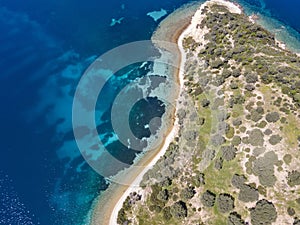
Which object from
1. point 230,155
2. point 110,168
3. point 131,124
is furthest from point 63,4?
point 230,155

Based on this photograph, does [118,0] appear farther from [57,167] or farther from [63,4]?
[57,167]

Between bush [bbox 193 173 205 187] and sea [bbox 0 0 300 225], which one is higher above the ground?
sea [bbox 0 0 300 225]

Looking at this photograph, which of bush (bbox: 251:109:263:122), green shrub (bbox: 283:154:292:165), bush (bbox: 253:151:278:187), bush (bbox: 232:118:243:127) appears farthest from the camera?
bush (bbox: 232:118:243:127)

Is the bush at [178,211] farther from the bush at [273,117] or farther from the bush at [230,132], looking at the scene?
the bush at [273,117]

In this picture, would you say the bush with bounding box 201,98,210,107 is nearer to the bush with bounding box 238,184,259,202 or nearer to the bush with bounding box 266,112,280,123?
the bush with bounding box 266,112,280,123

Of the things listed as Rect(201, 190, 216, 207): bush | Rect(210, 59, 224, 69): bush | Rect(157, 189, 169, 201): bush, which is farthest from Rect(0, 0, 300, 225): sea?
Rect(201, 190, 216, 207): bush

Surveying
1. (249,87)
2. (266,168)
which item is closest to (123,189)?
(266,168)

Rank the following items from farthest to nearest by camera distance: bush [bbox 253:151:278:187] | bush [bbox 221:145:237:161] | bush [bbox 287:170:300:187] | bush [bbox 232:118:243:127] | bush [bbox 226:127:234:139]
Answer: bush [bbox 232:118:243:127] → bush [bbox 226:127:234:139] → bush [bbox 221:145:237:161] → bush [bbox 253:151:278:187] → bush [bbox 287:170:300:187]

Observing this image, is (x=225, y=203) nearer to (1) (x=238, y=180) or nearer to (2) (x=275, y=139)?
(1) (x=238, y=180)
